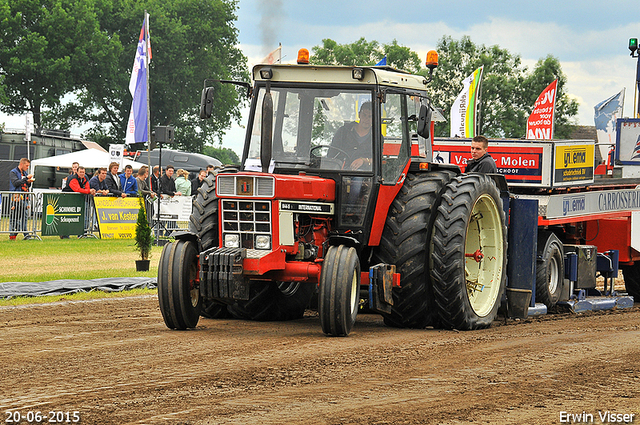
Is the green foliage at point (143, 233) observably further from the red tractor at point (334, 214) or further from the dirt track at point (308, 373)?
the red tractor at point (334, 214)

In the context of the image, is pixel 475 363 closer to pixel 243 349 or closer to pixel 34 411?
pixel 243 349

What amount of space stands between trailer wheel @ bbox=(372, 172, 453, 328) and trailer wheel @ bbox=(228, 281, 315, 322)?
1211 millimetres

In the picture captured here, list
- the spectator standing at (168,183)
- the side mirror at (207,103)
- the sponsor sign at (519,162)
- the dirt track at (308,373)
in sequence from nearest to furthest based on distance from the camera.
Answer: the dirt track at (308,373) < the side mirror at (207,103) < the sponsor sign at (519,162) < the spectator standing at (168,183)

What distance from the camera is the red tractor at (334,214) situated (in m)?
7.75

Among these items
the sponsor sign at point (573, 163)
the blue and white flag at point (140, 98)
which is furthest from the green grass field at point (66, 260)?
the sponsor sign at point (573, 163)

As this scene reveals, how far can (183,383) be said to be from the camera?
219 inches

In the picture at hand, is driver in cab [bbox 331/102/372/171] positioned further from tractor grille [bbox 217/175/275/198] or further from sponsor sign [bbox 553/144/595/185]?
sponsor sign [bbox 553/144/595/185]

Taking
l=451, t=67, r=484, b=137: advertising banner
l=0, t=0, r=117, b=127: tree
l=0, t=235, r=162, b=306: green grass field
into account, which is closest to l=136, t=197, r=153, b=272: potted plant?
l=0, t=235, r=162, b=306: green grass field

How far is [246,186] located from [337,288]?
1.31m

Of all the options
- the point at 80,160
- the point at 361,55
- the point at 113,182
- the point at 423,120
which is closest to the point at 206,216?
the point at 423,120

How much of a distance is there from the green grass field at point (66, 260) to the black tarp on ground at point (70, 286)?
0.83 feet

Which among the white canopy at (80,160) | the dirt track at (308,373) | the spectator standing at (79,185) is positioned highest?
the white canopy at (80,160)

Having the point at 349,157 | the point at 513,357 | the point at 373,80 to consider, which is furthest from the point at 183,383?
the point at 373,80

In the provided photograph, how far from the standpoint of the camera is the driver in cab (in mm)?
8297
